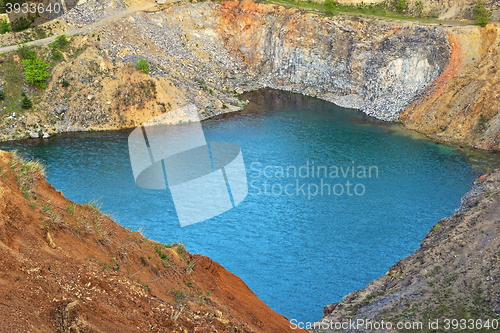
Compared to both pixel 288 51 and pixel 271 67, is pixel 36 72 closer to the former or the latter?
pixel 271 67

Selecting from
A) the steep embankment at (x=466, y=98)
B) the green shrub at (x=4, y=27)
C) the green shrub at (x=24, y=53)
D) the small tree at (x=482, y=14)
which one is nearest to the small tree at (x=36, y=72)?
the green shrub at (x=24, y=53)

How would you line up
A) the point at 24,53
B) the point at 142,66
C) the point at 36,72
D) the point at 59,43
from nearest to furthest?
1. the point at 36,72
2. the point at 24,53
3. the point at 142,66
4. the point at 59,43

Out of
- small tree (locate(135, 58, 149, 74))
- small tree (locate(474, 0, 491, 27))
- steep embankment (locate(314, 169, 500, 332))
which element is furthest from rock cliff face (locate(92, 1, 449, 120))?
steep embankment (locate(314, 169, 500, 332))

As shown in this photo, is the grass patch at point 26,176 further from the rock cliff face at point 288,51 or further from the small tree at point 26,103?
the rock cliff face at point 288,51

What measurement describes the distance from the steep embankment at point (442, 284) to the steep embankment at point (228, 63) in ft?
114

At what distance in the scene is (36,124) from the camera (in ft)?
194

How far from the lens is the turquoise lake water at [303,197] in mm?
32562

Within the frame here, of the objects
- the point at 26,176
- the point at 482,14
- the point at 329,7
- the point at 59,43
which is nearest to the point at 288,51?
the point at 329,7

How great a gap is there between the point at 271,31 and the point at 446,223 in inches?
2158

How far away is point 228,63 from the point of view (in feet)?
265

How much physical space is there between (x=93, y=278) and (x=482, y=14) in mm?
69789

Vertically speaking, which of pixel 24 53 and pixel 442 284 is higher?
pixel 24 53

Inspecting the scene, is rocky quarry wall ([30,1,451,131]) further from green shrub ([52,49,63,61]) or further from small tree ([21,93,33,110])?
small tree ([21,93,33,110])

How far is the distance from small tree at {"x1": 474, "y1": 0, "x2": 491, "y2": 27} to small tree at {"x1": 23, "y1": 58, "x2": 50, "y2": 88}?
60171 millimetres
